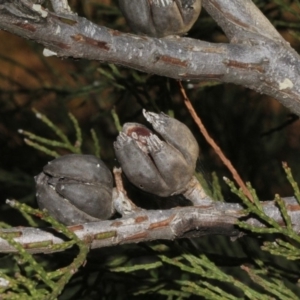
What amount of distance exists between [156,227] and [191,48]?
7.1 inches

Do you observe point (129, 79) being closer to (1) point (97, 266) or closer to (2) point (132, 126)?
(1) point (97, 266)

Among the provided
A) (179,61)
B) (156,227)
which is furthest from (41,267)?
(179,61)

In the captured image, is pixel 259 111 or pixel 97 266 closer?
pixel 97 266

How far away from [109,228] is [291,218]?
0.20m

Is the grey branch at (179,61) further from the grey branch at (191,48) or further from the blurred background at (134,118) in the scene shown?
the blurred background at (134,118)

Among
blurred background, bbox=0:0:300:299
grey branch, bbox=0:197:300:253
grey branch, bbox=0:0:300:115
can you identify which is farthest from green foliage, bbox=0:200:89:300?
blurred background, bbox=0:0:300:299

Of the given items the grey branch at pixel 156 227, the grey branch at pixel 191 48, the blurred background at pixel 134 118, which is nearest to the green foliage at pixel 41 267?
the grey branch at pixel 156 227

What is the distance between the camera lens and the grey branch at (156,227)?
718mm

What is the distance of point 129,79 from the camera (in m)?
1.29

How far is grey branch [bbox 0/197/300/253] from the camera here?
2.35 ft

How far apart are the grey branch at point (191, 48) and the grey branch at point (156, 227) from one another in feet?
0.42

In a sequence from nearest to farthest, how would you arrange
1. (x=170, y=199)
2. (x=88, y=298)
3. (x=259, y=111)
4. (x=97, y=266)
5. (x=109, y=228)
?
(x=109, y=228) → (x=170, y=199) → (x=97, y=266) → (x=88, y=298) → (x=259, y=111)

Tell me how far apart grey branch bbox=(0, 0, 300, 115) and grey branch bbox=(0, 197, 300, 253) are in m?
0.13

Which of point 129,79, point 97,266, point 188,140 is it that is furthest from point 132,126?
point 129,79
